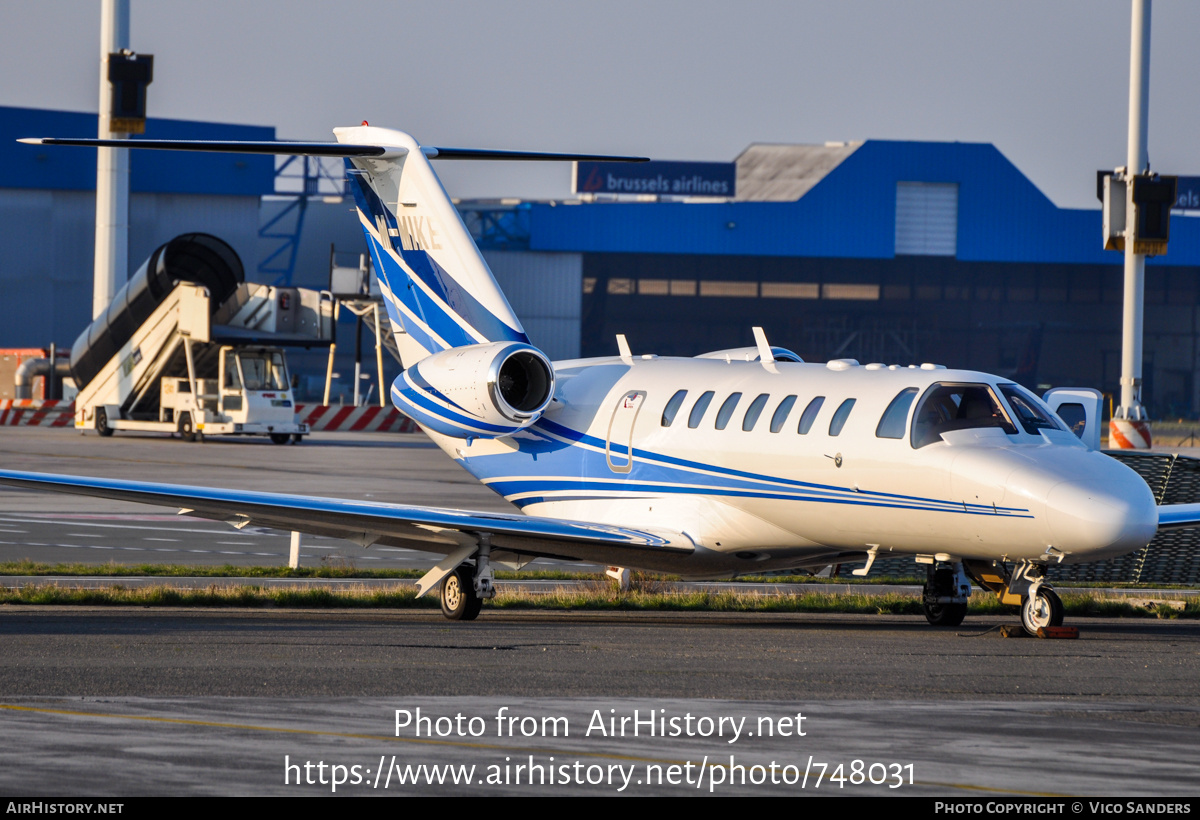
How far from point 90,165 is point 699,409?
70.2 metres

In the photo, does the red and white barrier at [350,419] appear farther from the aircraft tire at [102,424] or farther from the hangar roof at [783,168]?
the hangar roof at [783,168]

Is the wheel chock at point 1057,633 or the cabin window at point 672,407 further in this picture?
the cabin window at point 672,407

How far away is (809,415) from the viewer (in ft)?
48.8

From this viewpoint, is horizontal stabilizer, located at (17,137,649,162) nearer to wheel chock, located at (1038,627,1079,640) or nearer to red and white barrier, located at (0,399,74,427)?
wheel chock, located at (1038,627,1079,640)

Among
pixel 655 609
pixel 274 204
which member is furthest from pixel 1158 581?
pixel 274 204

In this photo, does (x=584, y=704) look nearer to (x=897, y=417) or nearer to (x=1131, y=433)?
(x=897, y=417)

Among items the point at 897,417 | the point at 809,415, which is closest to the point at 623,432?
the point at 809,415

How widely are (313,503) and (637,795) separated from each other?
799cm

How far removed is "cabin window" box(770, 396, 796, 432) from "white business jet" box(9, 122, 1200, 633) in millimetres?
24

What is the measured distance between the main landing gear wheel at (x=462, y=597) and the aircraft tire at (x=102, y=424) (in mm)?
37872

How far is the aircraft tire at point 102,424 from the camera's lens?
5066cm

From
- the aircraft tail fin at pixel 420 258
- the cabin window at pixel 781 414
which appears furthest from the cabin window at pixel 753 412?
the aircraft tail fin at pixel 420 258

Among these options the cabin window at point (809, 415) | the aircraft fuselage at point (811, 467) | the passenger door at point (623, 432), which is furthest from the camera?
the passenger door at point (623, 432)

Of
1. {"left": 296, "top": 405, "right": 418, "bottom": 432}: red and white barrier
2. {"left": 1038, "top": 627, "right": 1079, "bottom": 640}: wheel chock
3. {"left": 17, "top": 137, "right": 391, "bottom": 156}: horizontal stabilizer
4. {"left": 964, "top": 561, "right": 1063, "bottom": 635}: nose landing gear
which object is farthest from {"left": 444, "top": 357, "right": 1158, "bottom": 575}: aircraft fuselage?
{"left": 296, "top": 405, "right": 418, "bottom": 432}: red and white barrier
